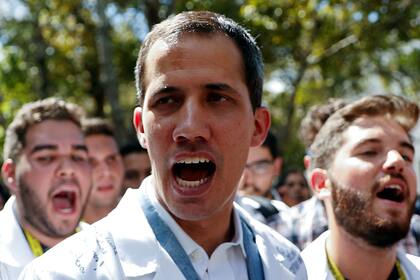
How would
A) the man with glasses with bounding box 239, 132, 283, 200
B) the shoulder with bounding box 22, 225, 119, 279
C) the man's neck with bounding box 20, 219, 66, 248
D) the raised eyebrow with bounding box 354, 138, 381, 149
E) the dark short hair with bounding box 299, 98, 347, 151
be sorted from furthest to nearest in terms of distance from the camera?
1. the man with glasses with bounding box 239, 132, 283, 200
2. the dark short hair with bounding box 299, 98, 347, 151
3. the man's neck with bounding box 20, 219, 66, 248
4. the raised eyebrow with bounding box 354, 138, 381, 149
5. the shoulder with bounding box 22, 225, 119, 279

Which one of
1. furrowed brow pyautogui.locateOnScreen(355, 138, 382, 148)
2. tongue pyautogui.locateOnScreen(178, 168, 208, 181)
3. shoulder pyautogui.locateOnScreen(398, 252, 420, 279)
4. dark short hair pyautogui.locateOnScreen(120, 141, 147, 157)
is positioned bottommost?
shoulder pyautogui.locateOnScreen(398, 252, 420, 279)

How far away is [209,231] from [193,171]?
0.73ft

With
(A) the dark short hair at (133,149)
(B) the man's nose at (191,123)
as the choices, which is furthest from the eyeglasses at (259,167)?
(B) the man's nose at (191,123)

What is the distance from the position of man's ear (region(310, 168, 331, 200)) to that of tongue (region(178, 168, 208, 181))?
1344 mm

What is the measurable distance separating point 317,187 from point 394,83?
15703 mm

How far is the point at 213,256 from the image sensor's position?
2.38 metres

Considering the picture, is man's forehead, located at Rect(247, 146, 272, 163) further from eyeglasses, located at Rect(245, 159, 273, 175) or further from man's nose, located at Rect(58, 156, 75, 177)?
man's nose, located at Rect(58, 156, 75, 177)

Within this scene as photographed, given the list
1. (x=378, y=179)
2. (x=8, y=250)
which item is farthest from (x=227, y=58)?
(x=8, y=250)

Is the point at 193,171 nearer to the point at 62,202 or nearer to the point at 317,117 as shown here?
the point at 62,202

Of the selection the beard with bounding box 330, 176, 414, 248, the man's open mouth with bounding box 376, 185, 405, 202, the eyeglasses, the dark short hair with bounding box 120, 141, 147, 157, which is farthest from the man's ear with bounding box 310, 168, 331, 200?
the dark short hair with bounding box 120, 141, 147, 157

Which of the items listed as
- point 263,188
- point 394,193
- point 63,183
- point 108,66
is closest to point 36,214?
point 63,183

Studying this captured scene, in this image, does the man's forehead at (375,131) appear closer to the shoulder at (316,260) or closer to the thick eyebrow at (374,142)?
the thick eyebrow at (374,142)

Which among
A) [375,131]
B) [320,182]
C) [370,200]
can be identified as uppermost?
[375,131]

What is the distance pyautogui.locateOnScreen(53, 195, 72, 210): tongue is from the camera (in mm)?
4348
